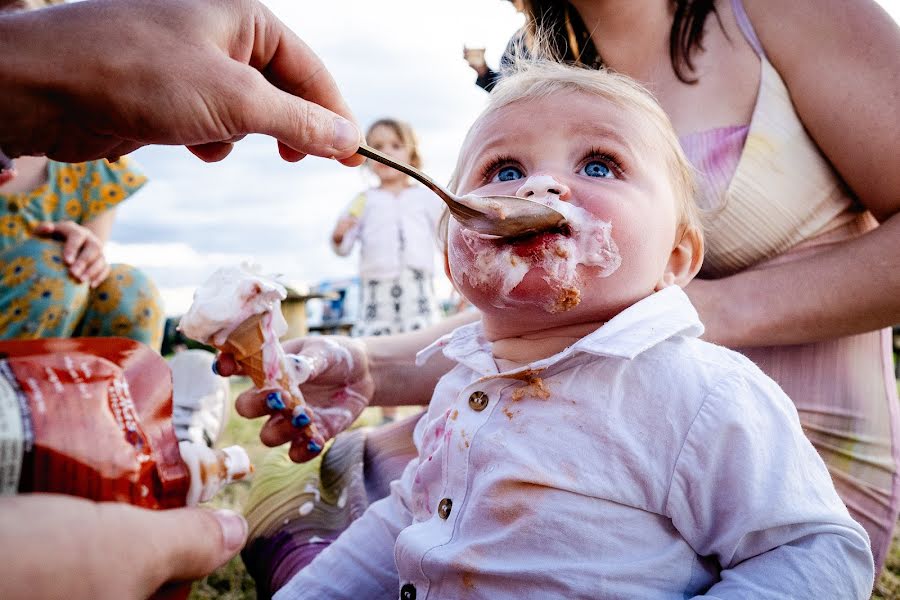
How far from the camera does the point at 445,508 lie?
42.1 inches

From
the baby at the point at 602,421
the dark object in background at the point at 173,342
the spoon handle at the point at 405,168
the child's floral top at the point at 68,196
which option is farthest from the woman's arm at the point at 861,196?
the dark object in background at the point at 173,342

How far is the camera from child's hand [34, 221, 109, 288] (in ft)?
8.70

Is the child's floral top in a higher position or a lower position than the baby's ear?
higher

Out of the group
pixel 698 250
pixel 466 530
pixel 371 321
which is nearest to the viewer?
pixel 466 530

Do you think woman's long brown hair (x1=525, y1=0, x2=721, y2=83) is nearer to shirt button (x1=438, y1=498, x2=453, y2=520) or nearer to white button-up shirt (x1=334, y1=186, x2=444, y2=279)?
shirt button (x1=438, y1=498, x2=453, y2=520)

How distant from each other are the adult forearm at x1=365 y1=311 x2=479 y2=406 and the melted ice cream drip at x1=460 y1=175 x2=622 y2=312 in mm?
769

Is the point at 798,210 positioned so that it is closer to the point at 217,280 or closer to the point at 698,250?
the point at 698,250

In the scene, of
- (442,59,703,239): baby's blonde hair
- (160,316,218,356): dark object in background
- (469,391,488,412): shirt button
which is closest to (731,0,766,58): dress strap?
(442,59,703,239): baby's blonde hair

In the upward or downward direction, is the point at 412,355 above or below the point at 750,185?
below

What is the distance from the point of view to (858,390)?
1444 mm

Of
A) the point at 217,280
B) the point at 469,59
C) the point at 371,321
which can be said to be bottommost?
the point at 371,321

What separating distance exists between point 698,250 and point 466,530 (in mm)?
704

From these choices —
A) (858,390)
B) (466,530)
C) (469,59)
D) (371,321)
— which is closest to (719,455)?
(466,530)

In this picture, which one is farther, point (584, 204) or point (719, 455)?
point (584, 204)
